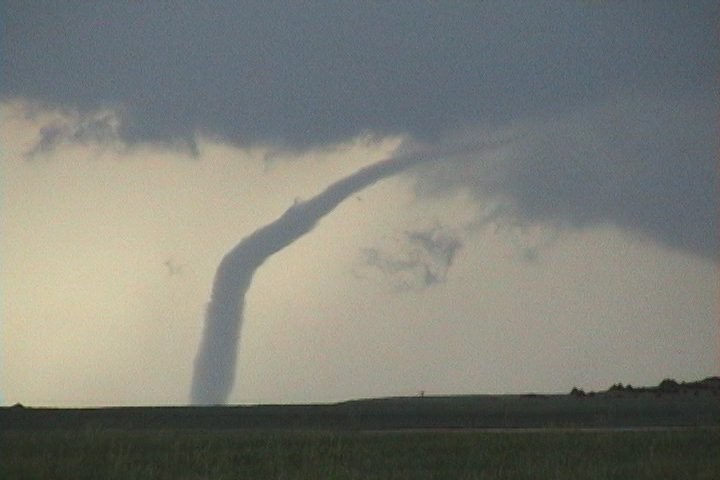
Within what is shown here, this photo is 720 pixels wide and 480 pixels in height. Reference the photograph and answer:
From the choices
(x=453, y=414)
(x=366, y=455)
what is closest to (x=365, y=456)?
(x=366, y=455)

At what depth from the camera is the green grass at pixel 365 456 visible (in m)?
51.1

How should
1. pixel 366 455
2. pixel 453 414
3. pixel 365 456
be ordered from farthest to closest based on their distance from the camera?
pixel 453 414, pixel 366 455, pixel 365 456

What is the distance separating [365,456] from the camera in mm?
57312

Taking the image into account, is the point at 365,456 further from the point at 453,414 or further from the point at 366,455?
the point at 453,414

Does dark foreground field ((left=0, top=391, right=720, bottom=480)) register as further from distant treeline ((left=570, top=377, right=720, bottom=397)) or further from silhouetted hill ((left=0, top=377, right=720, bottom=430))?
distant treeline ((left=570, top=377, right=720, bottom=397))

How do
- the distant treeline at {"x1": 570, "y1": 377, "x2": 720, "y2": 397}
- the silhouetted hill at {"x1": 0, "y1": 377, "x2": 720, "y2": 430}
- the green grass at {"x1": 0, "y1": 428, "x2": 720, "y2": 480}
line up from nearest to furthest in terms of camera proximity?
the green grass at {"x1": 0, "y1": 428, "x2": 720, "y2": 480}, the silhouetted hill at {"x1": 0, "y1": 377, "x2": 720, "y2": 430}, the distant treeline at {"x1": 570, "y1": 377, "x2": 720, "y2": 397}

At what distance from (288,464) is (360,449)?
5372mm

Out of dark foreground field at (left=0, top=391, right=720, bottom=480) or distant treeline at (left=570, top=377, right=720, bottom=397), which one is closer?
dark foreground field at (left=0, top=391, right=720, bottom=480)

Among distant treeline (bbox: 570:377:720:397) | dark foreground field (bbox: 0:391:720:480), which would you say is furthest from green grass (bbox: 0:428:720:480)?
distant treeline (bbox: 570:377:720:397)

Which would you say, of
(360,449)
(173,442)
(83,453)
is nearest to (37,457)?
(83,453)

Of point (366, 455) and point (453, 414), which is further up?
point (453, 414)

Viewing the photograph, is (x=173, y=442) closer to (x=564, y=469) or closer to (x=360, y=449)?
(x=360, y=449)

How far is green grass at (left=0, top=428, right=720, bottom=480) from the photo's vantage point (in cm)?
5112

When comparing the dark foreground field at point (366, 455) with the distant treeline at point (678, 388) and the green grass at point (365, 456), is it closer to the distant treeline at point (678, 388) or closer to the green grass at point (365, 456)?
the green grass at point (365, 456)
